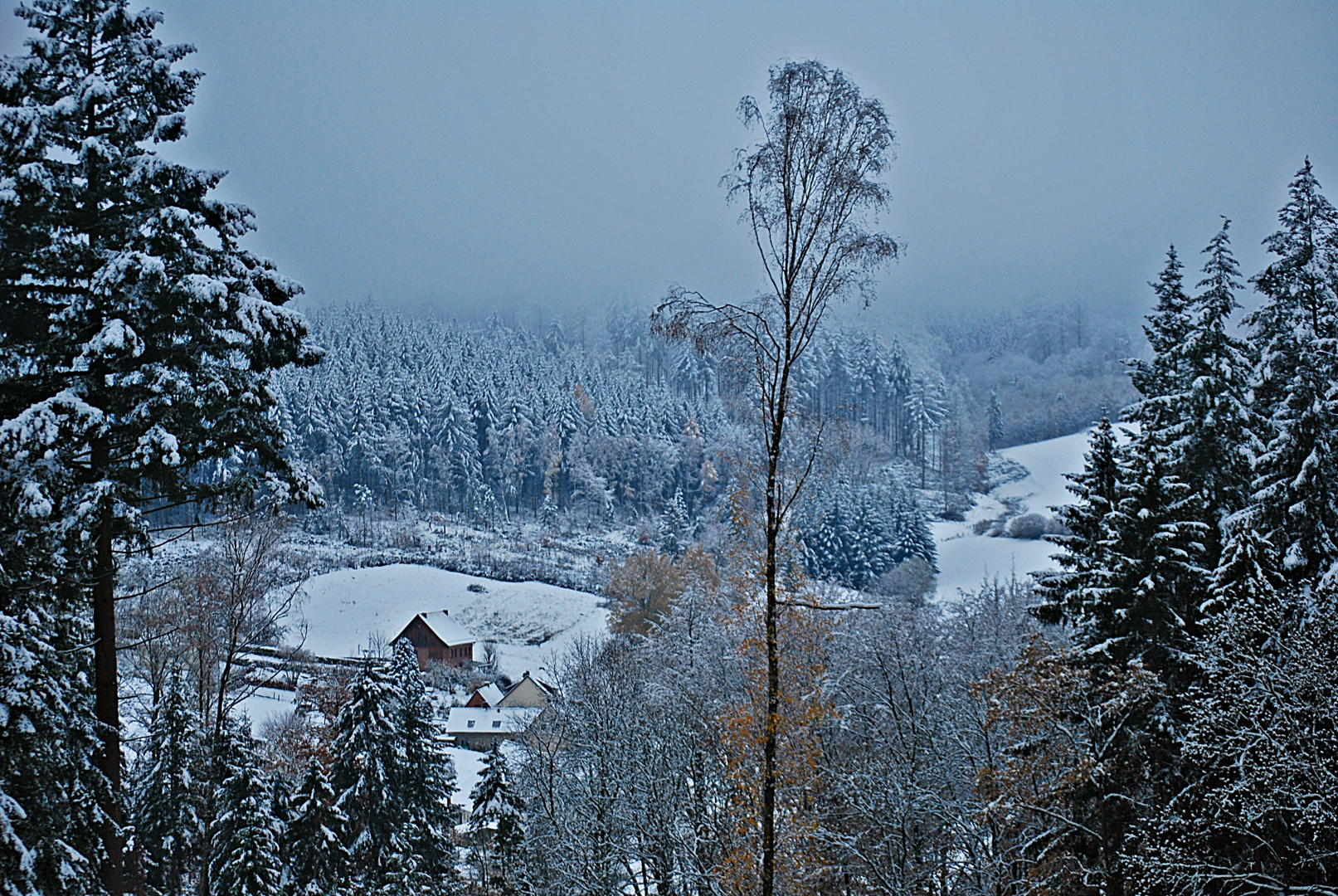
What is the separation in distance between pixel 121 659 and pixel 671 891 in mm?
23906

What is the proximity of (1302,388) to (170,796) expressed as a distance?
821 inches

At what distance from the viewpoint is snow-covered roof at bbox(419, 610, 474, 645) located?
172 ft

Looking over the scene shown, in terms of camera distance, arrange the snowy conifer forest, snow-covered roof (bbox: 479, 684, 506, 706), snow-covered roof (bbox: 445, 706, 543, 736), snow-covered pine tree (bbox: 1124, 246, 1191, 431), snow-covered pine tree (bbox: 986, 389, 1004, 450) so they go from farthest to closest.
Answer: snow-covered pine tree (bbox: 986, 389, 1004, 450) → snow-covered roof (bbox: 479, 684, 506, 706) → snow-covered roof (bbox: 445, 706, 543, 736) → snow-covered pine tree (bbox: 1124, 246, 1191, 431) → the snowy conifer forest

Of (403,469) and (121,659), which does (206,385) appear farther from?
(403,469)

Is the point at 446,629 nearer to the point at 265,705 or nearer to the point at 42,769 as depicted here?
the point at 265,705

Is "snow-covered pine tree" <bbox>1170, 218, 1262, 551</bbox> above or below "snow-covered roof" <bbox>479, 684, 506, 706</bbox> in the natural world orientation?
above

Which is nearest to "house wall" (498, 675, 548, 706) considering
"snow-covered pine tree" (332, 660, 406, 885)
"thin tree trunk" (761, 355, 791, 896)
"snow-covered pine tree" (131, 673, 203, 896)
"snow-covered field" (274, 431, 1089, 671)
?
"snow-covered field" (274, 431, 1089, 671)

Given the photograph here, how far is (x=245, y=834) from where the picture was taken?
45.9ft

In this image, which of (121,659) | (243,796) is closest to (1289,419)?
(243,796)

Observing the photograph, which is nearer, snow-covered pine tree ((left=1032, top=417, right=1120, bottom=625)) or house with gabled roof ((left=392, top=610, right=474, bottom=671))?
snow-covered pine tree ((left=1032, top=417, right=1120, bottom=625))

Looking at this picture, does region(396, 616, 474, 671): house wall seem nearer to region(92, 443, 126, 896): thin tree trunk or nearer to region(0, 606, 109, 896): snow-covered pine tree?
region(92, 443, 126, 896): thin tree trunk

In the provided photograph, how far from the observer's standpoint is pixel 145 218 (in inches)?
315

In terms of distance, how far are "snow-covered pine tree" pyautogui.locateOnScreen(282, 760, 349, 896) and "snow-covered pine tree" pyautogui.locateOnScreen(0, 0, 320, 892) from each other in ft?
29.8

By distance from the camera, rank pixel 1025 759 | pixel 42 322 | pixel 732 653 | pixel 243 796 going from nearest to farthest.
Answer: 1. pixel 42 322
2. pixel 1025 759
3. pixel 243 796
4. pixel 732 653
